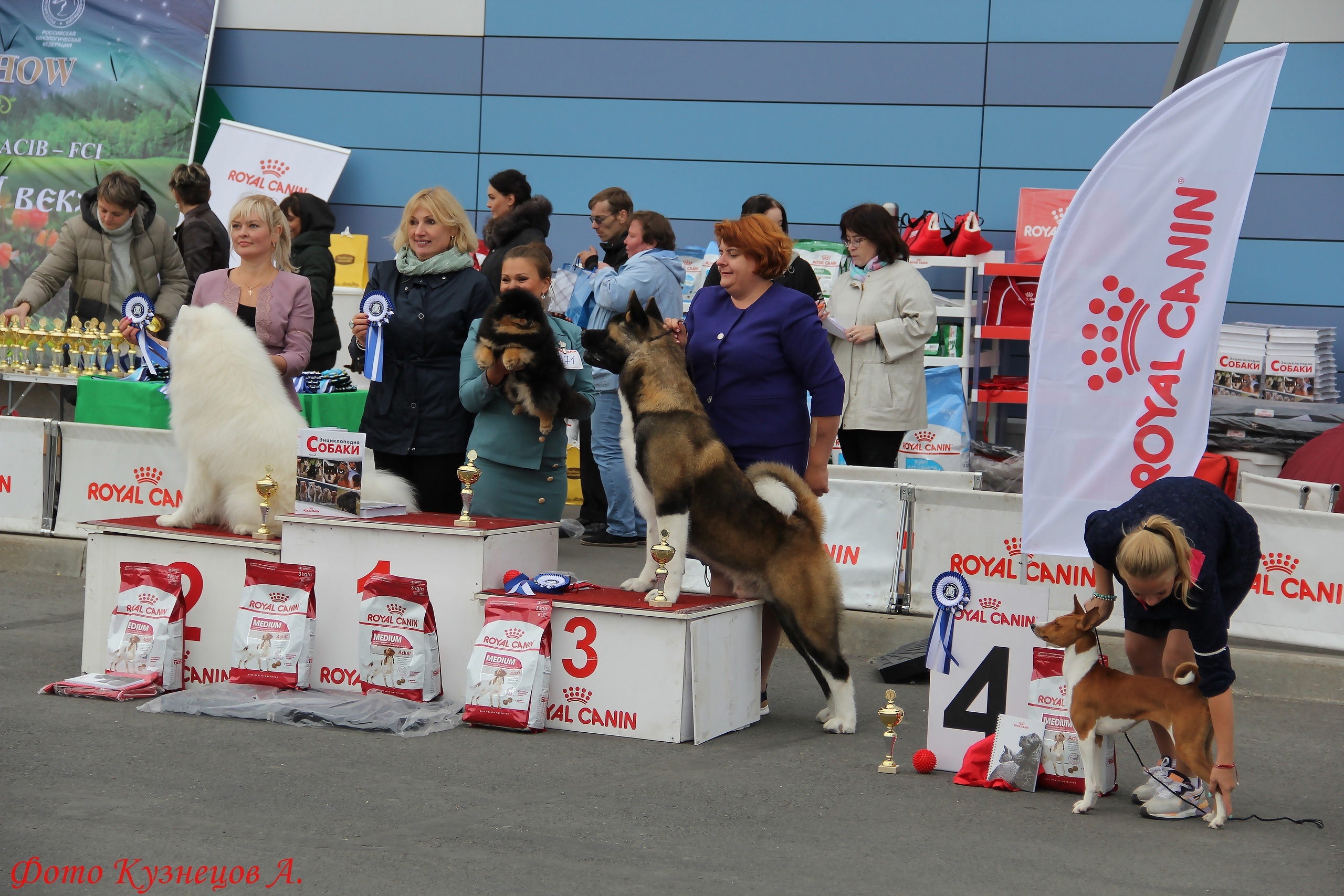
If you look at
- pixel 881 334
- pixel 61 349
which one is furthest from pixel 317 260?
pixel 881 334

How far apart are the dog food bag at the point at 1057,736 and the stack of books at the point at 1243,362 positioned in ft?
17.3

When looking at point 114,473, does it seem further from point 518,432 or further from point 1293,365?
point 1293,365

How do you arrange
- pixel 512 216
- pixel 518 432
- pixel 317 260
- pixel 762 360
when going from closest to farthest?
1. pixel 762 360
2. pixel 518 432
3. pixel 317 260
4. pixel 512 216

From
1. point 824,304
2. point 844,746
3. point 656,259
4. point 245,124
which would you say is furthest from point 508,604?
point 245,124

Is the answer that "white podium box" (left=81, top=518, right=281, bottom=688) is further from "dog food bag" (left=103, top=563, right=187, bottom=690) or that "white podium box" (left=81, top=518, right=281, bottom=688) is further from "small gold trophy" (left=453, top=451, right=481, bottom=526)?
"small gold trophy" (left=453, top=451, right=481, bottom=526)

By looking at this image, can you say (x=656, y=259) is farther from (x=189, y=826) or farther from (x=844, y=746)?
(x=189, y=826)

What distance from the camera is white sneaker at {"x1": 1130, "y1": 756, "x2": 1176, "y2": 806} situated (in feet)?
12.8

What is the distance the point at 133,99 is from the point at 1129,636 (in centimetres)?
983

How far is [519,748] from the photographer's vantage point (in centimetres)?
434

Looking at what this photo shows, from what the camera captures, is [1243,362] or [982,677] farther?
[1243,362]

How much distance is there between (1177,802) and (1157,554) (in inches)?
30.5

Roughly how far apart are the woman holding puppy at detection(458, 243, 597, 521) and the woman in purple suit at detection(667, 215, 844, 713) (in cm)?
68

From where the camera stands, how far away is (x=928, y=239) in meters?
9.16

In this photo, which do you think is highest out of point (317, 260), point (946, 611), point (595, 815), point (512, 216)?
point (512, 216)
